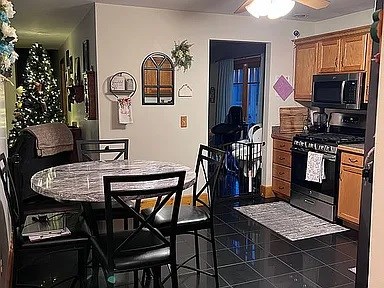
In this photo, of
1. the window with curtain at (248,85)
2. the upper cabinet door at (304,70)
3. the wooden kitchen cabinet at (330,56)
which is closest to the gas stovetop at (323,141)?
the wooden kitchen cabinet at (330,56)

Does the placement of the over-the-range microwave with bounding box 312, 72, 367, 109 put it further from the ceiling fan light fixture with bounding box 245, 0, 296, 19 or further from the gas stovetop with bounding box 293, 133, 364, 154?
the ceiling fan light fixture with bounding box 245, 0, 296, 19

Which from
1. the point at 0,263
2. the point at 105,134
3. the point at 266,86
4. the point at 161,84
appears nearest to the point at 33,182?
the point at 0,263

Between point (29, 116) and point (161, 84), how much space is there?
127 inches

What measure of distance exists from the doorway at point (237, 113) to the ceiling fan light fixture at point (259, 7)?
2.43m

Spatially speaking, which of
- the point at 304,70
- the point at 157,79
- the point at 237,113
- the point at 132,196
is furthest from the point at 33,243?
the point at 237,113

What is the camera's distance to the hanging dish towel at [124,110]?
4.46 metres

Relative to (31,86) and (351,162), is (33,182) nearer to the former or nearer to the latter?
(351,162)

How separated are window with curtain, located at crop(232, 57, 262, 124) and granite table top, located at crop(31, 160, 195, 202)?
4.38m

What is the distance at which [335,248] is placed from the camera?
142 inches

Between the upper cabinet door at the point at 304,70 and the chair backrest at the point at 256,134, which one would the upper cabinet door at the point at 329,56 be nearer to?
the upper cabinet door at the point at 304,70

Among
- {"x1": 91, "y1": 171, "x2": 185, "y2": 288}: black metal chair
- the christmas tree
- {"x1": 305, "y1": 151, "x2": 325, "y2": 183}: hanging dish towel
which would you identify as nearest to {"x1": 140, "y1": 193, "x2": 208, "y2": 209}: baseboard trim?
{"x1": 305, "y1": 151, "x2": 325, "y2": 183}: hanging dish towel

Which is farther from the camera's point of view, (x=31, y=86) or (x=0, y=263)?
(x=31, y=86)

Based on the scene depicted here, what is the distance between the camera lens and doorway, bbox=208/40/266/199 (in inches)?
218

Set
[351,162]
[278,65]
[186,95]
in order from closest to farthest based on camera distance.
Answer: [351,162] < [186,95] < [278,65]
